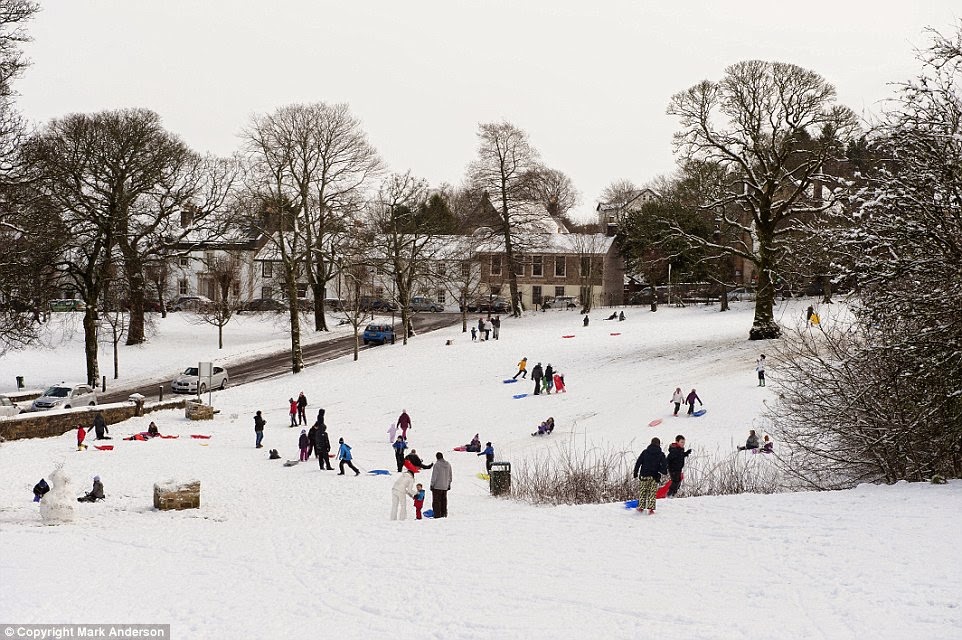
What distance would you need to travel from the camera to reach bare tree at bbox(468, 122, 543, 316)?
59.6m

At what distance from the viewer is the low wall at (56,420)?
2674cm

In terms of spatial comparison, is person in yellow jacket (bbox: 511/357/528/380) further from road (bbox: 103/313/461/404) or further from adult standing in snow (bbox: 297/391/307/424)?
road (bbox: 103/313/461/404)

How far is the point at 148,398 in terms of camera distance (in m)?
38.6

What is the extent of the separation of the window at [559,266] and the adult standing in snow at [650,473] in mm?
66227

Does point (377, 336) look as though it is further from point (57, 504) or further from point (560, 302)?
point (57, 504)

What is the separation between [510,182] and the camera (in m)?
59.8

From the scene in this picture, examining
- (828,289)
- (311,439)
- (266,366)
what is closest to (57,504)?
(311,439)

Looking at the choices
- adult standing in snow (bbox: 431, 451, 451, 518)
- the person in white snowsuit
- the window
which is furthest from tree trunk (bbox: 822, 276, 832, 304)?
the window

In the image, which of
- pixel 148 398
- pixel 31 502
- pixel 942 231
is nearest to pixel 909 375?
pixel 942 231

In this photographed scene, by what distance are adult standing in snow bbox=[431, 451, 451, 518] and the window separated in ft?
211

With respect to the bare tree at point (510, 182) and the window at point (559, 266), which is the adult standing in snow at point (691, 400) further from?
the window at point (559, 266)

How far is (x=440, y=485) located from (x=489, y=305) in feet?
180

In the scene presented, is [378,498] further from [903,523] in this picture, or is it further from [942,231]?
[942,231]

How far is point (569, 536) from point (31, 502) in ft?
40.5
